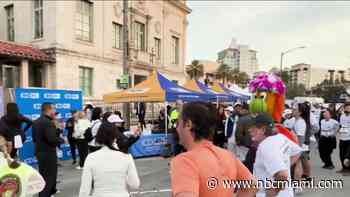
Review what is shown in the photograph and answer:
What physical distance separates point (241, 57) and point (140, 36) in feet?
274

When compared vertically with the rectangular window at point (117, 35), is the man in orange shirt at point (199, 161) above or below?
below

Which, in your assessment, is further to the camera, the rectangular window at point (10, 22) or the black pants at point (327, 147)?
the rectangular window at point (10, 22)

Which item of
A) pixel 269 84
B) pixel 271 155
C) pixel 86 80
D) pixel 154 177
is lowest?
pixel 154 177

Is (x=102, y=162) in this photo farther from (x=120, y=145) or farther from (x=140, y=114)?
(x=140, y=114)

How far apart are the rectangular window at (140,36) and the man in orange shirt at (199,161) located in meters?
24.9

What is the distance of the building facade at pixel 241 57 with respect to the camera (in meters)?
106

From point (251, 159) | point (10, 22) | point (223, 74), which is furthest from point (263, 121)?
point (223, 74)

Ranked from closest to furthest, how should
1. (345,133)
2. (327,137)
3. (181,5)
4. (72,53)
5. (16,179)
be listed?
1. (16,179)
2. (345,133)
3. (327,137)
4. (72,53)
5. (181,5)

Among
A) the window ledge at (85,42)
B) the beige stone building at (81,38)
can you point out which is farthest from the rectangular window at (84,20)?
the window ledge at (85,42)

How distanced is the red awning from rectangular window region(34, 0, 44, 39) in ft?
3.79

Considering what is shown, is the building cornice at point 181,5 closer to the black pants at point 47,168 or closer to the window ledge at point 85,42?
the window ledge at point 85,42

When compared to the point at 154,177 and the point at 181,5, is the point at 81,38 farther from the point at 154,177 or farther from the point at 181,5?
the point at 154,177

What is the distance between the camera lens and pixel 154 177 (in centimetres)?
899

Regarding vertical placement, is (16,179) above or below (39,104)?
below
